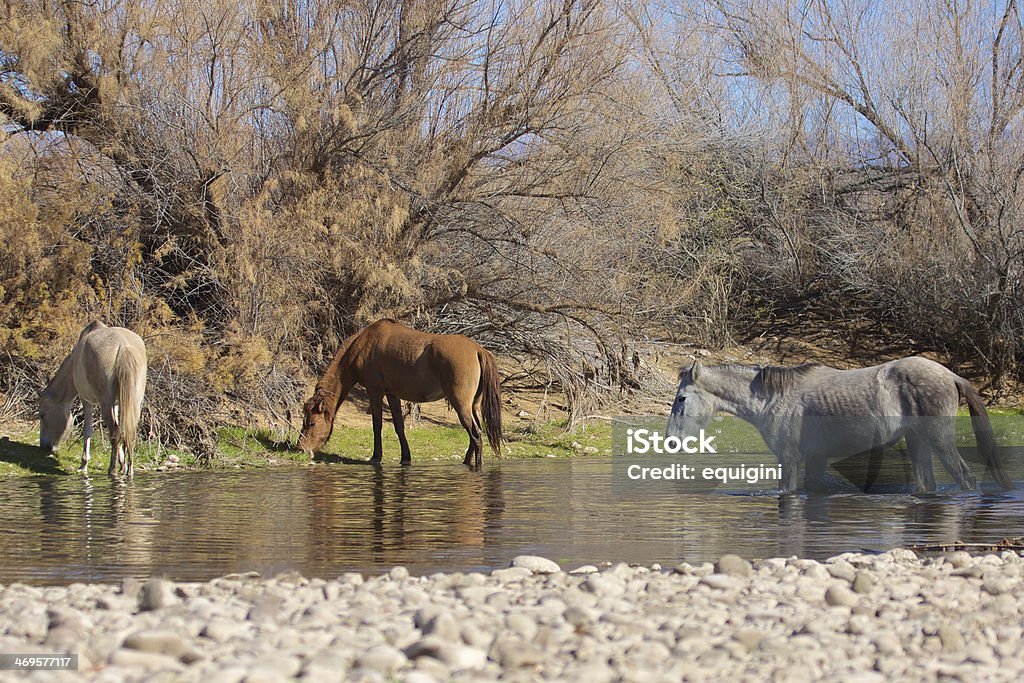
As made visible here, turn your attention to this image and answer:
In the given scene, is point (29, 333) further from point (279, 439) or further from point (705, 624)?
point (705, 624)

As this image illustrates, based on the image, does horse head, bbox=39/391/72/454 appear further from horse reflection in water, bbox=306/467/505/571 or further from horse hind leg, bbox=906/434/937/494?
horse hind leg, bbox=906/434/937/494

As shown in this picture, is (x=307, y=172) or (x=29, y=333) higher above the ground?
(x=307, y=172)

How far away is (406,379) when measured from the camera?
52.3 feet

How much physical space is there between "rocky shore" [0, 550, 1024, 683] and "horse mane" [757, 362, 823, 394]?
14.4 feet

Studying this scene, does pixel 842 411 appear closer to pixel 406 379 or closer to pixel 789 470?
pixel 789 470

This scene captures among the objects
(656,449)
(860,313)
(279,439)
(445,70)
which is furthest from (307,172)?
(860,313)

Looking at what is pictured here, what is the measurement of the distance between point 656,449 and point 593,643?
11.8m

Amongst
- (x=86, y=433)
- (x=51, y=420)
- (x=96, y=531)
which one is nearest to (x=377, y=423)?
(x=86, y=433)

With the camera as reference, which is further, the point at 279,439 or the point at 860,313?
the point at 860,313

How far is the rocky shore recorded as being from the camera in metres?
5.00

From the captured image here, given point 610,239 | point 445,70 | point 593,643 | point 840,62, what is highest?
point 840,62

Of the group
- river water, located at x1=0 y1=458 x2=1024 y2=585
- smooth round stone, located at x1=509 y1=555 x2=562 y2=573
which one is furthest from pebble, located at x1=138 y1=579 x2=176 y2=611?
smooth round stone, located at x1=509 y1=555 x2=562 y2=573

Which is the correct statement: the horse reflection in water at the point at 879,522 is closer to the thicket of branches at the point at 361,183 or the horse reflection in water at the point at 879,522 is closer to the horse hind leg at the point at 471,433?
the horse hind leg at the point at 471,433

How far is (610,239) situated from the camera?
1861 cm
